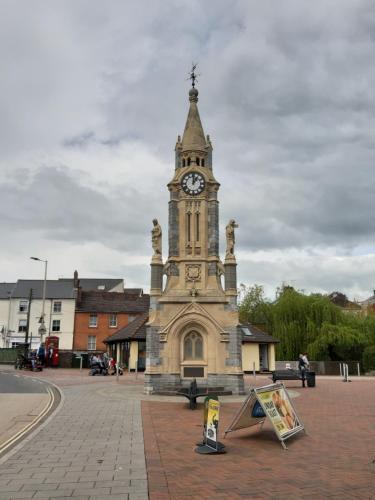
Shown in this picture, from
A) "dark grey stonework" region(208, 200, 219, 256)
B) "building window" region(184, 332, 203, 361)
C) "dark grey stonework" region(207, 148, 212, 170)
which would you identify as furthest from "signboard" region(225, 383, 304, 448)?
"dark grey stonework" region(207, 148, 212, 170)

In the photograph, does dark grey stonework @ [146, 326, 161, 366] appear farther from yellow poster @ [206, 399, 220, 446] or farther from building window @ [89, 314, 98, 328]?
building window @ [89, 314, 98, 328]

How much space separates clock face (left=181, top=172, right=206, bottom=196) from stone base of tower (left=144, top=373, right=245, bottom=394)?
9.33 meters

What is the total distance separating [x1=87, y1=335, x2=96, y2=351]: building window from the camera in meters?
57.8

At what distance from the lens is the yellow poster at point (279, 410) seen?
10.1 m

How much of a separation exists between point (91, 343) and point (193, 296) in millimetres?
38554

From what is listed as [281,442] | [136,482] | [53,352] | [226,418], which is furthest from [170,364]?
[53,352]

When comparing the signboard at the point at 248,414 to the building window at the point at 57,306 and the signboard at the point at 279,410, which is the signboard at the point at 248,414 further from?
the building window at the point at 57,306

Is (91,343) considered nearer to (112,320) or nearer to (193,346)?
(112,320)

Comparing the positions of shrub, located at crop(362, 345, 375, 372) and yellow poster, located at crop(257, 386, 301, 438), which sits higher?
shrub, located at crop(362, 345, 375, 372)

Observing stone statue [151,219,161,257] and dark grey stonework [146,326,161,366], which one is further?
stone statue [151,219,161,257]

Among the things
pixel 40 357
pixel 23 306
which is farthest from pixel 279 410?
pixel 23 306

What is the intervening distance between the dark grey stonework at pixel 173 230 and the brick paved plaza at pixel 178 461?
10.5m

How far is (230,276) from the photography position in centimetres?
2322

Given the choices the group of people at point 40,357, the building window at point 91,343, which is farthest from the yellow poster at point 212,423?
the building window at point 91,343
